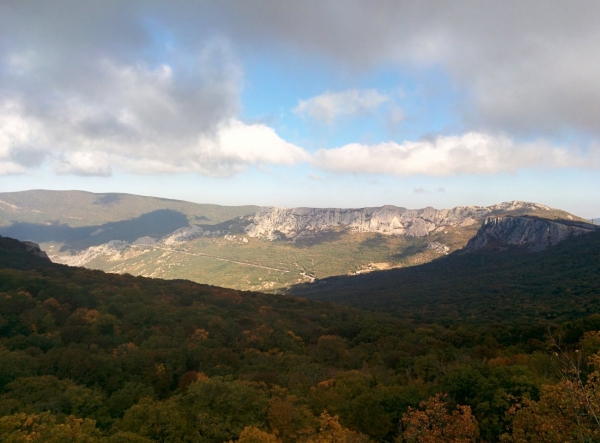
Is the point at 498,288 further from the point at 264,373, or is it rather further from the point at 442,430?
the point at 442,430

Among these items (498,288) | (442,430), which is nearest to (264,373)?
(442,430)

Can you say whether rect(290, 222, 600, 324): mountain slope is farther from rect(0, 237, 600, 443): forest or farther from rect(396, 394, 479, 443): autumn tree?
rect(396, 394, 479, 443): autumn tree

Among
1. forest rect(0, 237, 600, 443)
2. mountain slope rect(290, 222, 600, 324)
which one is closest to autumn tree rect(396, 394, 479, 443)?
forest rect(0, 237, 600, 443)

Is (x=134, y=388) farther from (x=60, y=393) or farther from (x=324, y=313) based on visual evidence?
(x=324, y=313)

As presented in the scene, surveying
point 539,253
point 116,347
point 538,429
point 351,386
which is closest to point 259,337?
point 116,347

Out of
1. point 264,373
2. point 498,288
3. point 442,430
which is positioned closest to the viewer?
point 442,430

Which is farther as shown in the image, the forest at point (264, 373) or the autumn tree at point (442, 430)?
the forest at point (264, 373)

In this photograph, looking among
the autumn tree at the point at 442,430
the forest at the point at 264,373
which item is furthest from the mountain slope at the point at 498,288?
the autumn tree at the point at 442,430

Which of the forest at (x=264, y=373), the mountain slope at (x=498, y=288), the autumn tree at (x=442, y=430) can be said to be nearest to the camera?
the autumn tree at (x=442, y=430)

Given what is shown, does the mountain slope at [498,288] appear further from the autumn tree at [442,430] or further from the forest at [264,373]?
the autumn tree at [442,430]
